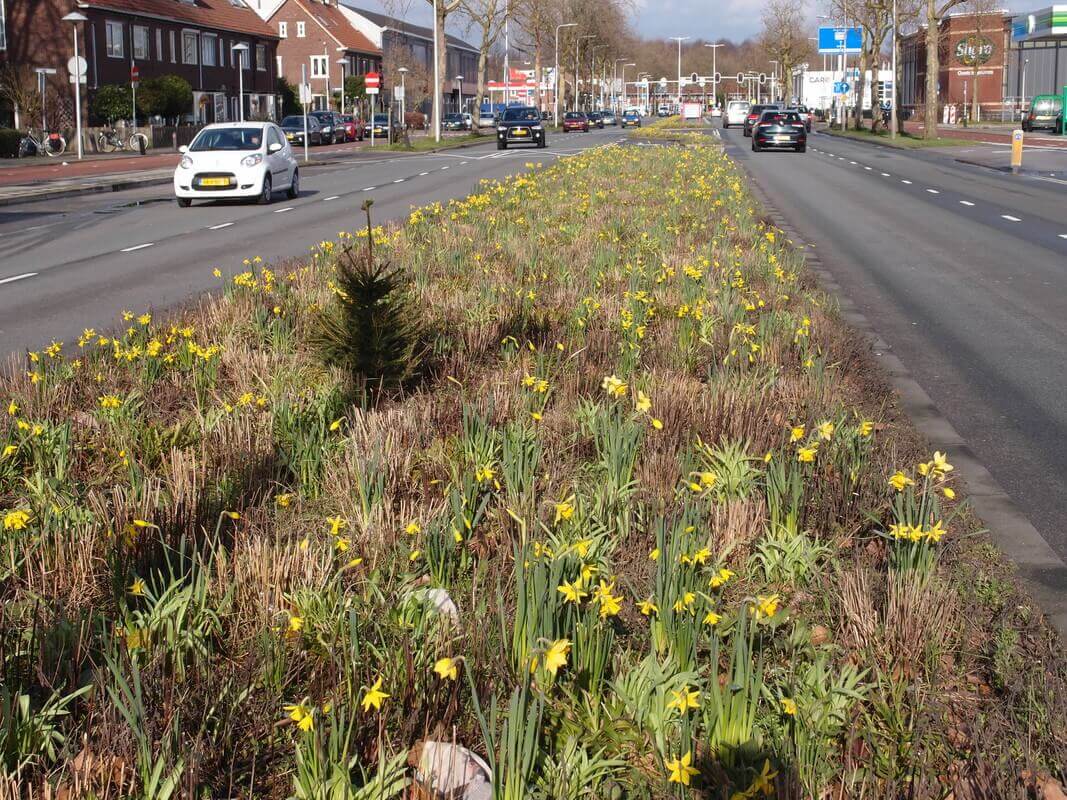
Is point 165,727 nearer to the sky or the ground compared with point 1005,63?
nearer to the ground

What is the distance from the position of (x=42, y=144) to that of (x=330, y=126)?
2289 centimetres

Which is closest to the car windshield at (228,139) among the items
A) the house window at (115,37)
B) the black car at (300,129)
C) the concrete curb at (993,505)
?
the concrete curb at (993,505)

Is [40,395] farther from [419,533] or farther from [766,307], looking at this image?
[766,307]

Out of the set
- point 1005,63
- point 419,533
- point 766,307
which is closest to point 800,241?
point 766,307

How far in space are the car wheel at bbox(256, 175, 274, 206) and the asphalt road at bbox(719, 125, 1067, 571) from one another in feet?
32.3

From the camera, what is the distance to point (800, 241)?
16.6m

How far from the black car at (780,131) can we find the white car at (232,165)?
95.6 ft

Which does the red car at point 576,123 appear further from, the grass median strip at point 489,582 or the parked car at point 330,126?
the grass median strip at point 489,582

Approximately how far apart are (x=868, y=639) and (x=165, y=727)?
6.06ft

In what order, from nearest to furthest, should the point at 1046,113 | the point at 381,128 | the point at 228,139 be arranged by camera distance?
the point at 228,139 < the point at 1046,113 < the point at 381,128

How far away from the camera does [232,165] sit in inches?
952

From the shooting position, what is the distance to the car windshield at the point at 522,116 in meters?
56.2

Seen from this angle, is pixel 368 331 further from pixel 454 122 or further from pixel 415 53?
pixel 415 53

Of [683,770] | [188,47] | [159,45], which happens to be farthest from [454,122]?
[683,770]
